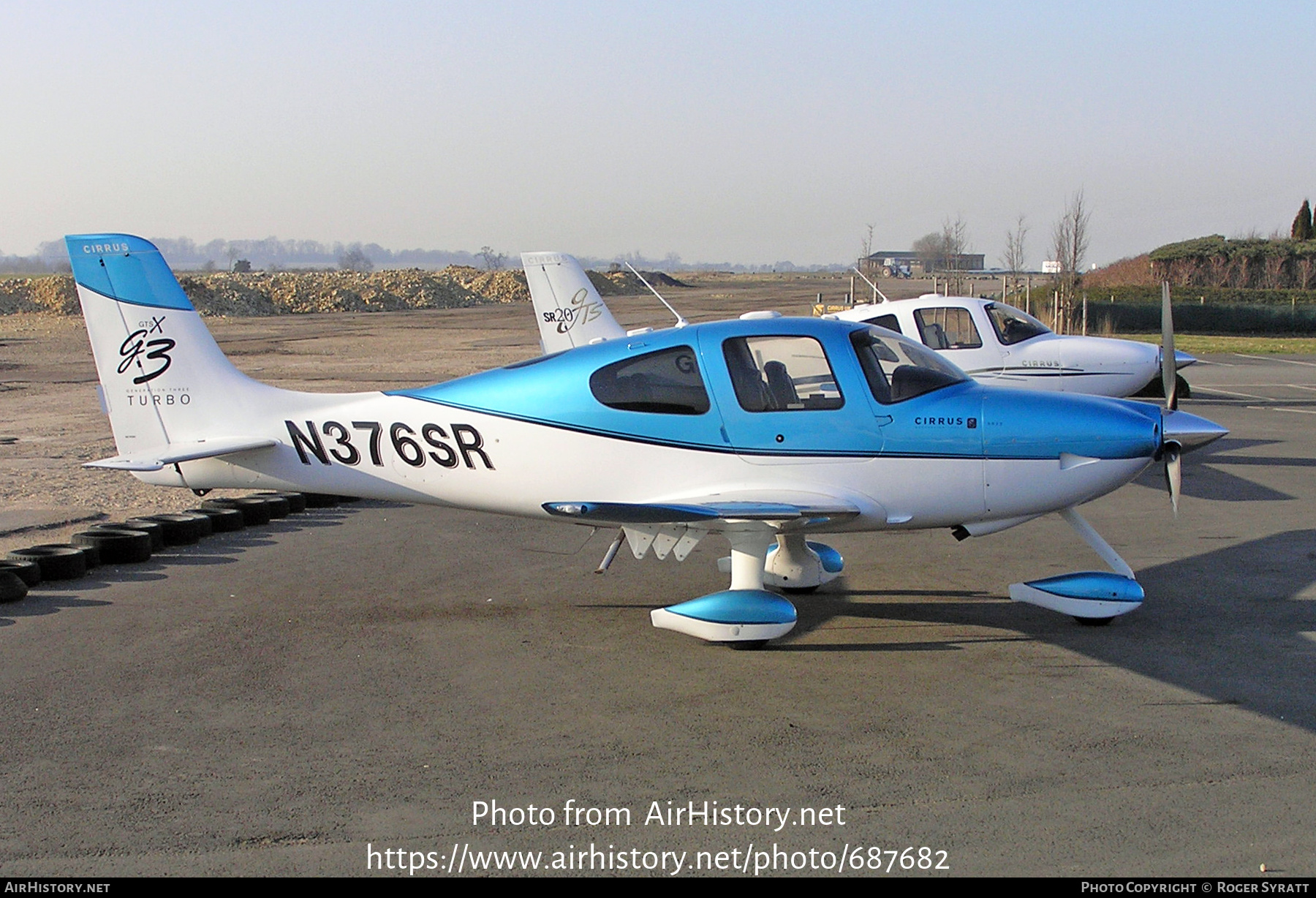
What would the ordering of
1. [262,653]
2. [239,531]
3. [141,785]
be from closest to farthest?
1. [141,785]
2. [262,653]
3. [239,531]

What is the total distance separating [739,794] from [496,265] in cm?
16486

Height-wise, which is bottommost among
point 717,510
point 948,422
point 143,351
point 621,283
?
point 717,510

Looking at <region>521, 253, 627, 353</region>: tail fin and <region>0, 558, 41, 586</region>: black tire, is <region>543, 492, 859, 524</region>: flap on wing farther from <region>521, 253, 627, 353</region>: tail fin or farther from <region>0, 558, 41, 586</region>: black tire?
<region>521, 253, 627, 353</region>: tail fin

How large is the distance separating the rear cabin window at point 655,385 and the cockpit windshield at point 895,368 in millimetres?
1206

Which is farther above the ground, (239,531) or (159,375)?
(159,375)

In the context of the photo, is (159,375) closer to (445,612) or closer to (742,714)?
(445,612)

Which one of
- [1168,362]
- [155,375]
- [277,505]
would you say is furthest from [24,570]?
[1168,362]

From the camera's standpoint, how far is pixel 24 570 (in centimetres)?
924

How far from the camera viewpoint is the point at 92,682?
7.28 m

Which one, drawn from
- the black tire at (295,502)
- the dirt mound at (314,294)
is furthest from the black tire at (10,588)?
the dirt mound at (314,294)

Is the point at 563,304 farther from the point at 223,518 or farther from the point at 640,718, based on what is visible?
the point at 640,718

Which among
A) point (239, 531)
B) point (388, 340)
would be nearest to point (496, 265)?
point (388, 340)

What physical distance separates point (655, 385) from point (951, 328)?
9397mm

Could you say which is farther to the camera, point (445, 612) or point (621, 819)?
point (445, 612)
